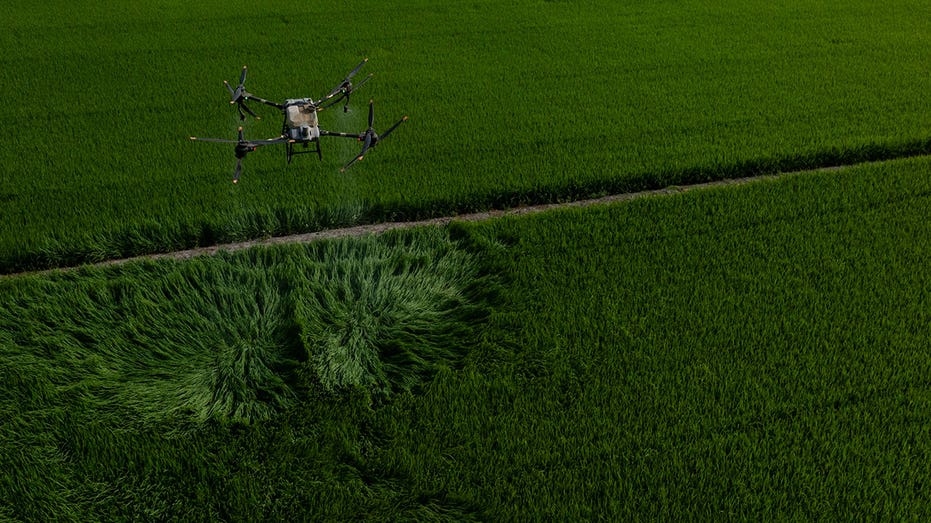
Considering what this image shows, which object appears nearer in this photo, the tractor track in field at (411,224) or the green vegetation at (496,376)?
the green vegetation at (496,376)

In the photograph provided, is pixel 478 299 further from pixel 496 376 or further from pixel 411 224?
pixel 411 224

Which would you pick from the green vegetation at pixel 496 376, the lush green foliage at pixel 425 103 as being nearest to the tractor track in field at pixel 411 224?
the lush green foliage at pixel 425 103

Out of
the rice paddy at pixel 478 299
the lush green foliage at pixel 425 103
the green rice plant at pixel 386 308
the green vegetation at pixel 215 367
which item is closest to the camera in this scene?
the green vegetation at pixel 215 367

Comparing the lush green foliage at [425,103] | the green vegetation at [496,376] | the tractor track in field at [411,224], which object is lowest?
the green vegetation at [496,376]

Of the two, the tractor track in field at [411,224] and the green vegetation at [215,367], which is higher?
the tractor track in field at [411,224]

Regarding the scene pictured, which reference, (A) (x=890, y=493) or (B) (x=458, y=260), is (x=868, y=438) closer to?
(A) (x=890, y=493)

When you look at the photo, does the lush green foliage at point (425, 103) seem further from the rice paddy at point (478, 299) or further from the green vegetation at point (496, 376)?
the green vegetation at point (496, 376)

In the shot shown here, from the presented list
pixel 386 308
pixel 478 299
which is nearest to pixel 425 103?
pixel 478 299

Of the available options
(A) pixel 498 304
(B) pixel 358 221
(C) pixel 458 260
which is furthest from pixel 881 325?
(B) pixel 358 221
